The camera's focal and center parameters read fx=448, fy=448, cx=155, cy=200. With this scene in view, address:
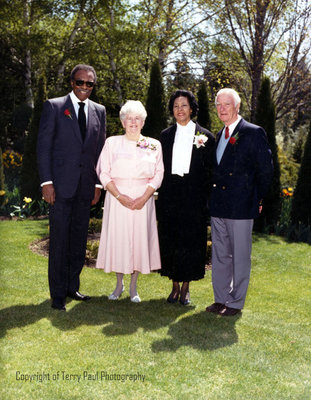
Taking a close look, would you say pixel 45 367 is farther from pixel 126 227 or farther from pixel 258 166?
pixel 258 166

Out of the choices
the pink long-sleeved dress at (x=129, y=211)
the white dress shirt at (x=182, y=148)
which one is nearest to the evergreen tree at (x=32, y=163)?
the pink long-sleeved dress at (x=129, y=211)

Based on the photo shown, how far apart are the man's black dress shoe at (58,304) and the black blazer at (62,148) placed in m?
1.14

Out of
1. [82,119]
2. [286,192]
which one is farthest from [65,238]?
[286,192]

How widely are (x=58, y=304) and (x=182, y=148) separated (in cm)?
214

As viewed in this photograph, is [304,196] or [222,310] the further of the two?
Result: [304,196]

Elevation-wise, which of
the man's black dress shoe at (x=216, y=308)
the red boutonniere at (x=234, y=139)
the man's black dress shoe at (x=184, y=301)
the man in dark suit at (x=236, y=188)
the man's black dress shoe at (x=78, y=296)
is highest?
the red boutonniere at (x=234, y=139)

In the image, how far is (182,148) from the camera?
4.88 meters

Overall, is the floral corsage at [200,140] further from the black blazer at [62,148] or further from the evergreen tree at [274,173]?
the evergreen tree at [274,173]

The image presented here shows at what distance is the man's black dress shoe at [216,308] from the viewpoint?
4.90 m

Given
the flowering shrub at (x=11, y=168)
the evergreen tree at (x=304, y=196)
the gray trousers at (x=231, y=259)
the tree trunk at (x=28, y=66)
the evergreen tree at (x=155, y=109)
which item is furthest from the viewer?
the tree trunk at (x=28, y=66)

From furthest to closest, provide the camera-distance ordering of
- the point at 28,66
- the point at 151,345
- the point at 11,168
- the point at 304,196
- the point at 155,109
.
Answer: the point at 28,66 < the point at 11,168 < the point at 155,109 < the point at 304,196 < the point at 151,345

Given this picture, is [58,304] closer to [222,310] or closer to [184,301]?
[184,301]

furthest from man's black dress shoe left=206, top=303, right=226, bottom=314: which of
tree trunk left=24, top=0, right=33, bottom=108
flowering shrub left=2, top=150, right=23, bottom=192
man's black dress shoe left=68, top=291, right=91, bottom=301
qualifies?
tree trunk left=24, top=0, right=33, bottom=108

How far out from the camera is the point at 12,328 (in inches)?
166
